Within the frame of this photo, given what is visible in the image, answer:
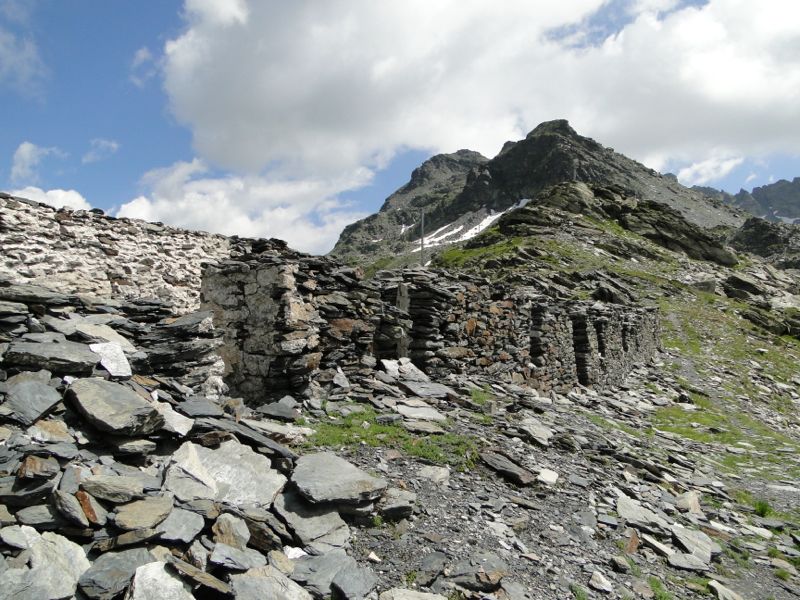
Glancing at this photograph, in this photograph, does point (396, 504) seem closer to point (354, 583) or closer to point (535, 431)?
point (354, 583)

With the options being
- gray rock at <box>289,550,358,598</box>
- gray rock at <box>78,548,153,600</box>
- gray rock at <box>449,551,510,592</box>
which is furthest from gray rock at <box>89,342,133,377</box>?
gray rock at <box>449,551,510,592</box>

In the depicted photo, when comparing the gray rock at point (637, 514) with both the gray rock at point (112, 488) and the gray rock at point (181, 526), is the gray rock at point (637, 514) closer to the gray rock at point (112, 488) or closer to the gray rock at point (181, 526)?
the gray rock at point (181, 526)

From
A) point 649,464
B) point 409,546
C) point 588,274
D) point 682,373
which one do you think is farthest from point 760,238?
point 409,546

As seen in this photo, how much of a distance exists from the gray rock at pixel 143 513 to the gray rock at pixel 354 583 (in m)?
1.70

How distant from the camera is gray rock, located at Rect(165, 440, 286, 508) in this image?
4.82m

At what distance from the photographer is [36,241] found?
29.4 ft

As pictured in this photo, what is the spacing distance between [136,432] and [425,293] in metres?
8.77

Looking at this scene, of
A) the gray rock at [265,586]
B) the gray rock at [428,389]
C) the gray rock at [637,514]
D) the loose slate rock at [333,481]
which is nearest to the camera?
the gray rock at [265,586]

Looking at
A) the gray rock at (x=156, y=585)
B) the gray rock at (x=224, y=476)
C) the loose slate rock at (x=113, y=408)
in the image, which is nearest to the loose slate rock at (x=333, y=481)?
the gray rock at (x=224, y=476)

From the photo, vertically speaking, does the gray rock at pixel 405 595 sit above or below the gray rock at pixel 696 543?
above

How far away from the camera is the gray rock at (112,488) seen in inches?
162

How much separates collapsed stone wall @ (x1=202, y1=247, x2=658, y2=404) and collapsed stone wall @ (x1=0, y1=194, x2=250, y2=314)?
896mm

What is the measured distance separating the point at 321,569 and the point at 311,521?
2.32 ft

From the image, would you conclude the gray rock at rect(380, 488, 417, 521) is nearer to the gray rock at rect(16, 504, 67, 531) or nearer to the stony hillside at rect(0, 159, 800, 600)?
the stony hillside at rect(0, 159, 800, 600)
